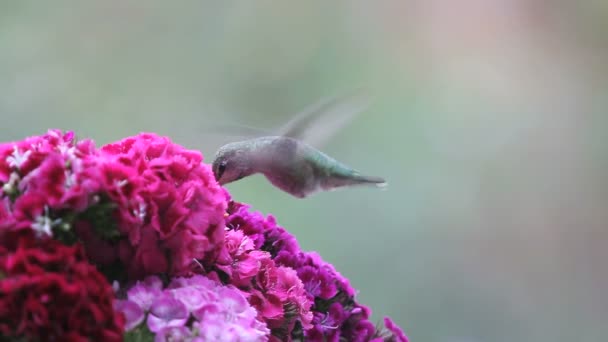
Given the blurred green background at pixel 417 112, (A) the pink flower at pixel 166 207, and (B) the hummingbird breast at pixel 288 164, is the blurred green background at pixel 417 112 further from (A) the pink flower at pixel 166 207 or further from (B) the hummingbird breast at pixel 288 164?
(A) the pink flower at pixel 166 207

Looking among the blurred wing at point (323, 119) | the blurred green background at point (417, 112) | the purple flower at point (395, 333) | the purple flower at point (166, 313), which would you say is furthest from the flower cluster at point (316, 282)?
the blurred green background at point (417, 112)

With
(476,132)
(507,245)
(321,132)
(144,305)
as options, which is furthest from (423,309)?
(144,305)

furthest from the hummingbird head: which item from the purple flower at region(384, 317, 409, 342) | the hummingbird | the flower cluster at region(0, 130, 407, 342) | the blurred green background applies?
the blurred green background

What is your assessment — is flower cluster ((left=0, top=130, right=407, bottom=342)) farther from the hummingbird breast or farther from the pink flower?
the hummingbird breast

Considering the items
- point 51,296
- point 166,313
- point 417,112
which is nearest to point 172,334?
point 166,313

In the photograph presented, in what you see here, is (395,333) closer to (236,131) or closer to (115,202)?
(236,131)

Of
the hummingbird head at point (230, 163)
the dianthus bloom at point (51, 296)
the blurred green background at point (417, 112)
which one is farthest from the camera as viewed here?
the blurred green background at point (417, 112)
